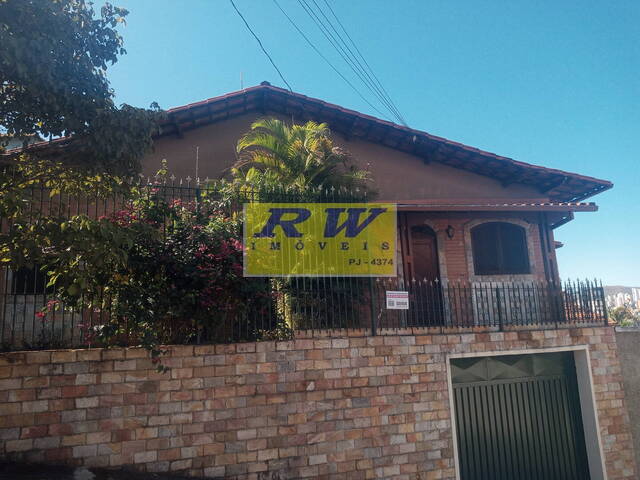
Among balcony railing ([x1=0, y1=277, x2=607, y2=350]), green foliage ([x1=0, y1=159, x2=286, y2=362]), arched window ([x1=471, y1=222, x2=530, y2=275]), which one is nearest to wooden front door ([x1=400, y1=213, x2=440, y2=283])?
arched window ([x1=471, y1=222, x2=530, y2=275])

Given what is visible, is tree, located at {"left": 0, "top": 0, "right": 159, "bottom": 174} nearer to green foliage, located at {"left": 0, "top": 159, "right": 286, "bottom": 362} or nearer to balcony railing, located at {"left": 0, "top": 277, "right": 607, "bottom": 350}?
green foliage, located at {"left": 0, "top": 159, "right": 286, "bottom": 362}

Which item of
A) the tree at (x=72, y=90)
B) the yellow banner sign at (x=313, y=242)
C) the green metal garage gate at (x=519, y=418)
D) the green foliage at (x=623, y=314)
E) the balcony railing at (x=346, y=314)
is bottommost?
the green metal garage gate at (x=519, y=418)

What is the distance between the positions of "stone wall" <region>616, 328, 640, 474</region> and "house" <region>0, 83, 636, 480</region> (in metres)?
0.22

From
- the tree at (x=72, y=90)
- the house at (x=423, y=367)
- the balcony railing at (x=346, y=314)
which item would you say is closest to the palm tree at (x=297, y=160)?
the house at (x=423, y=367)

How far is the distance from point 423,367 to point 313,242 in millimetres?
2322

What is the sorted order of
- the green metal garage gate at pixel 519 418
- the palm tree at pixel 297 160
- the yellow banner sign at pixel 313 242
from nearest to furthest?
the yellow banner sign at pixel 313 242 → the green metal garage gate at pixel 519 418 → the palm tree at pixel 297 160

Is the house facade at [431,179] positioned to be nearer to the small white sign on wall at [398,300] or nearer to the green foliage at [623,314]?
the small white sign on wall at [398,300]

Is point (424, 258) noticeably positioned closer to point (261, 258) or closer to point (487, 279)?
point (487, 279)

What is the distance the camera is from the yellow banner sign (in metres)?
6.33

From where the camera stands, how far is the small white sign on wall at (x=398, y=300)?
6.51 m

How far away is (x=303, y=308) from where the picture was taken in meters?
6.21

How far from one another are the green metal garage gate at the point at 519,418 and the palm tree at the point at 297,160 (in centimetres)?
362

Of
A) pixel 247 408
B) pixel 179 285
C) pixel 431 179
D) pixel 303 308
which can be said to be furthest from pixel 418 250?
pixel 179 285

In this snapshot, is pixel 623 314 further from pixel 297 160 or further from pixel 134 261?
pixel 134 261
